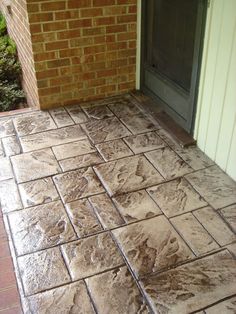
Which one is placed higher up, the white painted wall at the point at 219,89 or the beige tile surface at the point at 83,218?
the white painted wall at the point at 219,89

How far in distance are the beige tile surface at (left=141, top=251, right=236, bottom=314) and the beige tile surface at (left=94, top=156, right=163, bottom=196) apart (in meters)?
0.63

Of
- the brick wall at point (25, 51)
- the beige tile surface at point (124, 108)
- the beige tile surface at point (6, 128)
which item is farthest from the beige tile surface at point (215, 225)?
the brick wall at point (25, 51)

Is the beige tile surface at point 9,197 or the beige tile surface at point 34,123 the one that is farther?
the beige tile surface at point 34,123

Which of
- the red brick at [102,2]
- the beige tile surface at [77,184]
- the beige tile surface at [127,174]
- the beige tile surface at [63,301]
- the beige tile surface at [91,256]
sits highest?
the red brick at [102,2]

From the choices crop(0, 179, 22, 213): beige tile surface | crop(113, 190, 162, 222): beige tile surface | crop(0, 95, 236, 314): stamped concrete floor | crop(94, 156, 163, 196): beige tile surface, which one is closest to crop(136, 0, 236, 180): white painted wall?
crop(0, 95, 236, 314): stamped concrete floor

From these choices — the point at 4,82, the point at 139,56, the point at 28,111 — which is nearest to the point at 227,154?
the point at 139,56

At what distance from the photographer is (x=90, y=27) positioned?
2.93m

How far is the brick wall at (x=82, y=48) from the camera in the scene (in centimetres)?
279

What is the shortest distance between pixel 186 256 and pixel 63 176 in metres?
0.92

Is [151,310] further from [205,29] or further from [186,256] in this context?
[205,29]

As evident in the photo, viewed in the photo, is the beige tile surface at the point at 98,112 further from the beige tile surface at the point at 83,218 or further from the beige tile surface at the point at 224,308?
the beige tile surface at the point at 224,308

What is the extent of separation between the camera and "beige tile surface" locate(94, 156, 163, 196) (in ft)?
7.36

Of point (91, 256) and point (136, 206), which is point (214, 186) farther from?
point (91, 256)

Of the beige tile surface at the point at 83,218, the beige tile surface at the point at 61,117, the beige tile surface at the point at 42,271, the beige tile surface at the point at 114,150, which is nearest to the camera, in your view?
the beige tile surface at the point at 42,271
